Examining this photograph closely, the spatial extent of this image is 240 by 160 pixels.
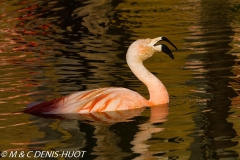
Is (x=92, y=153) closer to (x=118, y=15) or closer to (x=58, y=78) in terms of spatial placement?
(x=58, y=78)

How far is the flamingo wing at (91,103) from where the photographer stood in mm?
10703

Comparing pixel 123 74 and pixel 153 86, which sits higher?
pixel 153 86

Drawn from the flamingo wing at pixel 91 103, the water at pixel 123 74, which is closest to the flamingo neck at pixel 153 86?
the water at pixel 123 74

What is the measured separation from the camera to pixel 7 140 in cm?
947

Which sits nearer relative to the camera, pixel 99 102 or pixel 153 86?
pixel 99 102

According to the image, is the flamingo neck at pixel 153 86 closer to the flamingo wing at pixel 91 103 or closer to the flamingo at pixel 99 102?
the flamingo at pixel 99 102

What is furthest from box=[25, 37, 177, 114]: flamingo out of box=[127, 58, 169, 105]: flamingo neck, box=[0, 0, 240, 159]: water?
box=[0, 0, 240, 159]: water

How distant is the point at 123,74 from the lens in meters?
13.3

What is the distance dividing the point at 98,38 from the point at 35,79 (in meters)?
4.88

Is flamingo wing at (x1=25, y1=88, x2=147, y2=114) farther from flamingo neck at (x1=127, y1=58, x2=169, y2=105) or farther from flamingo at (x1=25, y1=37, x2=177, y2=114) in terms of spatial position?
flamingo neck at (x1=127, y1=58, x2=169, y2=105)

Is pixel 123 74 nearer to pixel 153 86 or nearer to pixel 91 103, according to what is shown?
pixel 153 86

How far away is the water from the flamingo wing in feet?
0.47

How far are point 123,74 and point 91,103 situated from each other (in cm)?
258

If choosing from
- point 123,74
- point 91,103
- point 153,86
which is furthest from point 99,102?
point 123,74
